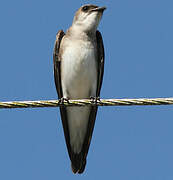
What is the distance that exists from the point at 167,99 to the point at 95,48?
312 cm

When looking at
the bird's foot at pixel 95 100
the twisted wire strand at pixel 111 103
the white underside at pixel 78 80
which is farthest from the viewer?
the white underside at pixel 78 80

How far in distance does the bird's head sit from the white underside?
387mm

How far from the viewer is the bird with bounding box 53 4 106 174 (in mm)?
10008

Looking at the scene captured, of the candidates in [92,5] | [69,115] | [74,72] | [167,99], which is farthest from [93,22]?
[167,99]

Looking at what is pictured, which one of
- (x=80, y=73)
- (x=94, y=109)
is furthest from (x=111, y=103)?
(x=94, y=109)

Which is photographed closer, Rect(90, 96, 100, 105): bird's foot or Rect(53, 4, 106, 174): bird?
Rect(90, 96, 100, 105): bird's foot

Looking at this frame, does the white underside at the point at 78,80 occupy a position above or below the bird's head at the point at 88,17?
below

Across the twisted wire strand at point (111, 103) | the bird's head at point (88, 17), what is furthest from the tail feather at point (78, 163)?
the twisted wire strand at point (111, 103)

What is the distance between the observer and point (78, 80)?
1004 centimetres

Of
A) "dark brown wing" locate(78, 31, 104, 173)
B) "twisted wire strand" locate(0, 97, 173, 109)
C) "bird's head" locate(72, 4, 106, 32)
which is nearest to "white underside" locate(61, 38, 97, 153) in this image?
"dark brown wing" locate(78, 31, 104, 173)

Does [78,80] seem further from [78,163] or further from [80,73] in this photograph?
[78,163]

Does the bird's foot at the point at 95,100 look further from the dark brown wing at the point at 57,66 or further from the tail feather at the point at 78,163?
the tail feather at the point at 78,163

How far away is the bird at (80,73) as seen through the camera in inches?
394

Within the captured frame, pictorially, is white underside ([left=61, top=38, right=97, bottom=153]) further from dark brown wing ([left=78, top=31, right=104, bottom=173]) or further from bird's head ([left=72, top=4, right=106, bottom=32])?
bird's head ([left=72, top=4, right=106, bottom=32])
